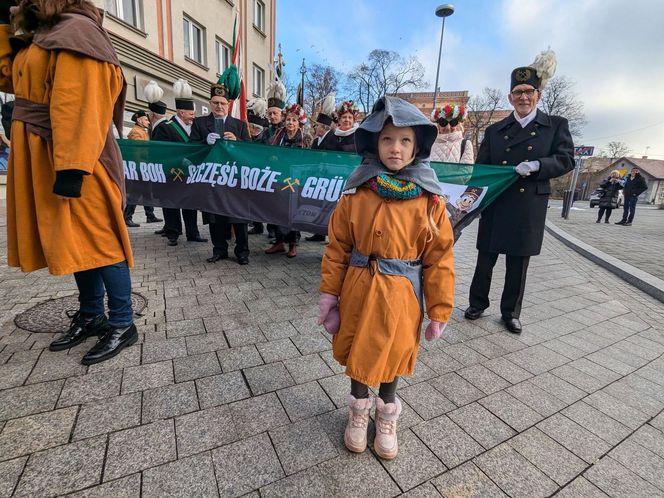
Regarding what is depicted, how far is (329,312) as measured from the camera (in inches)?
68.3

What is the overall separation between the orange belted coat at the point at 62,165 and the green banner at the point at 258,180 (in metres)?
2.26

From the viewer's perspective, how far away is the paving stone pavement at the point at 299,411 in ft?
5.22

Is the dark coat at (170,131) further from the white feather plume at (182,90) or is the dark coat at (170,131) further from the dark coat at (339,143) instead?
the dark coat at (339,143)

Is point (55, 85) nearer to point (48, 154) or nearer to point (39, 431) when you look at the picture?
point (48, 154)

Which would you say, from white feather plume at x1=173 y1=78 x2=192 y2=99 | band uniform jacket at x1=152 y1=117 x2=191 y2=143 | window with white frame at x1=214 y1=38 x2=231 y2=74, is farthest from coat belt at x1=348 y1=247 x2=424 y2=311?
window with white frame at x1=214 y1=38 x2=231 y2=74

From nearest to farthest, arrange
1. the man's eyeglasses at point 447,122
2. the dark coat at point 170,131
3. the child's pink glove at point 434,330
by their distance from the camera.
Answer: the child's pink glove at point 434,330, the man's eyeglasses at point 447,122, the dark coat at point 170,131

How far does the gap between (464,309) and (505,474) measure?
2.27 meters

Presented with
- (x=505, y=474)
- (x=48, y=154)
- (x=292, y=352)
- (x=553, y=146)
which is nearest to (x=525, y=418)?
(x=505, y=474)

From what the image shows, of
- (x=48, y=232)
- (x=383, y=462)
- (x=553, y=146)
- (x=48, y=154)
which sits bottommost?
(x=383, y=462)

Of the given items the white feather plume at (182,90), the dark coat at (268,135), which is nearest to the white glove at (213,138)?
the dark coat at (268,135)

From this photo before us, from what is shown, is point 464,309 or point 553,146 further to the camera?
point 464,309

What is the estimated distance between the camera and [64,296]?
3471 mm

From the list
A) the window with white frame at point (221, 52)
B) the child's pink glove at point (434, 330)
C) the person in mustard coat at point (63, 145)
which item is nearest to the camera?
the child's pink glove at point (434, 330)

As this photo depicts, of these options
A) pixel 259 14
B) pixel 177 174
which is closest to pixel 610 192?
pixel 177 174
